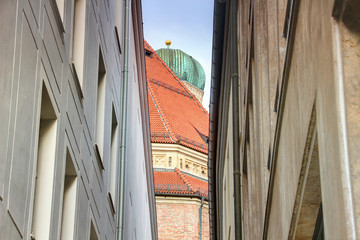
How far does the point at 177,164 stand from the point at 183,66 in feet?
70.6

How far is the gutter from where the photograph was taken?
17.7m

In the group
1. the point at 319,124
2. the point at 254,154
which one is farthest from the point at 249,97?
the point at 319,124

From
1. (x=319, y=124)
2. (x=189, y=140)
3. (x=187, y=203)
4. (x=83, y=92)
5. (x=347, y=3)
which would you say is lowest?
(x=319, y=124)

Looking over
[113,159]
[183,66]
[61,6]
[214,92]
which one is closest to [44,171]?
[61,6]

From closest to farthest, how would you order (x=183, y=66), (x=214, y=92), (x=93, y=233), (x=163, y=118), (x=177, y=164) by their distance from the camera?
1. (x=93, y=233)
2. (x=214, y=92)
3. (x=177, y=164)
4. (x=163, y=118)
5. (x=183, y=66)

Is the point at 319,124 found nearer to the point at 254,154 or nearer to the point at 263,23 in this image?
the point at 263,23

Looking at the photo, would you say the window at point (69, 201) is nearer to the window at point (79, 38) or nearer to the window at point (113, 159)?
the window at point (79, 38)

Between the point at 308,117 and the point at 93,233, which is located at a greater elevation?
the point at 93,233

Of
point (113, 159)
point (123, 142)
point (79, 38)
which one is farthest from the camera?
point (123, 142)

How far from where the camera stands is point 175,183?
4819 centimetres

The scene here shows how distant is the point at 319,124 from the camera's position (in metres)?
4.64

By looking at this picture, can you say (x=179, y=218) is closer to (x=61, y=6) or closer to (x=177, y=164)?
(x=177, y=164)

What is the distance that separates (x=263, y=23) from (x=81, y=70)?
2.56 meters

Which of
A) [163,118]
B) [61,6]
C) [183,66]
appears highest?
[183,66]
